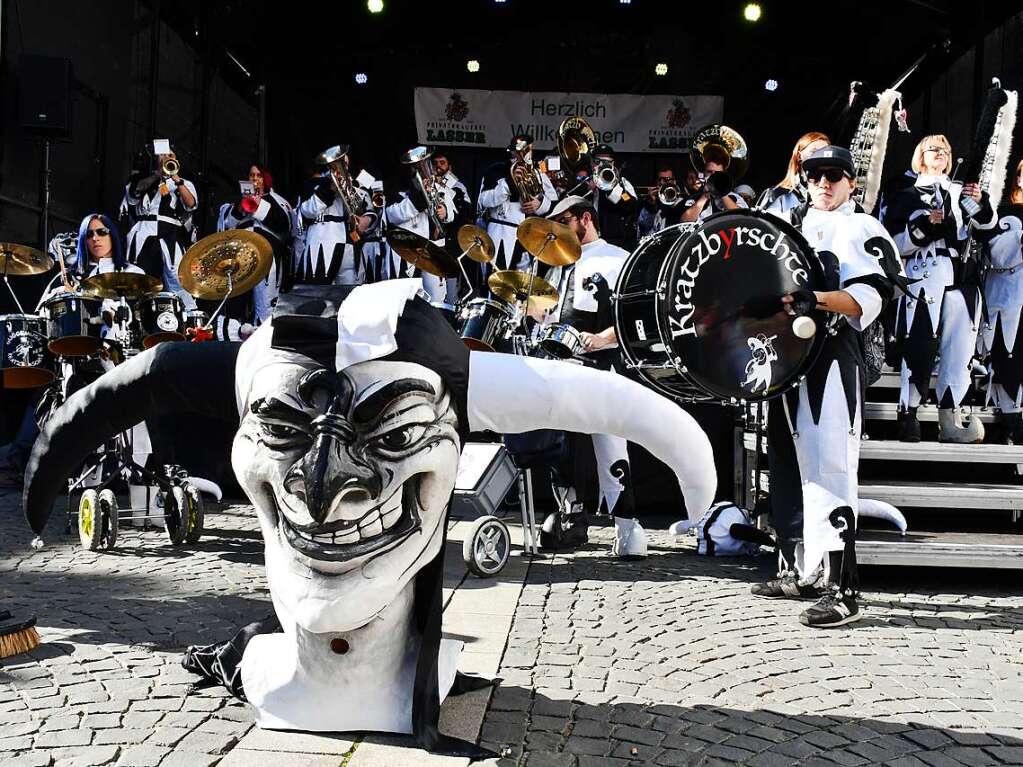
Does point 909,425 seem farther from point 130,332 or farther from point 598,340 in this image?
point 130,332

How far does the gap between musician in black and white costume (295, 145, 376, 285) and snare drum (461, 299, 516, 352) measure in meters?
6.03

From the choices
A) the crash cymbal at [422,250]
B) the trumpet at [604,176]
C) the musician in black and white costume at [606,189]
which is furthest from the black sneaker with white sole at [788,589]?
the trumpet at [604,176]

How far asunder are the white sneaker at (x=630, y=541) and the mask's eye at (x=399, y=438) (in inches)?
143

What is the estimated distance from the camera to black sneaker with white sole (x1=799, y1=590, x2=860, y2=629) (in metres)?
4.38

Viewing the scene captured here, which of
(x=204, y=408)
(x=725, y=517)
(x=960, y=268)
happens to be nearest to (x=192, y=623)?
(x=204, y=408)

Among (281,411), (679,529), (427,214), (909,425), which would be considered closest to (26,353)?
(679,529)

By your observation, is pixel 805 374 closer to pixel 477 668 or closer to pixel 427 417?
pixel 477 668

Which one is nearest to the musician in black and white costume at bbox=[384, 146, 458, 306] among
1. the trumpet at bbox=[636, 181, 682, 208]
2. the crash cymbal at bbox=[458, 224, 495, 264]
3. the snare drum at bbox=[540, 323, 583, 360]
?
the trumpet at bbox=[636, 181, 682, 208]

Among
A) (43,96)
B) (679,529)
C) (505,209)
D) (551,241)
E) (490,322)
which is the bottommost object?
(679,529)

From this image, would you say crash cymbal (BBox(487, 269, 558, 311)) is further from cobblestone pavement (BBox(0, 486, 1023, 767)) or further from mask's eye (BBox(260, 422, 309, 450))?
mask's eye (BBox(260, 422, 309, 450))

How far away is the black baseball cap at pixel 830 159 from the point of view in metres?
4.62

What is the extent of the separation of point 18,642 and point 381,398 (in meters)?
2.14

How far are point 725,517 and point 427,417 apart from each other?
163 inches

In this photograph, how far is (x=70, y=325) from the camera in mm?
6449
